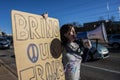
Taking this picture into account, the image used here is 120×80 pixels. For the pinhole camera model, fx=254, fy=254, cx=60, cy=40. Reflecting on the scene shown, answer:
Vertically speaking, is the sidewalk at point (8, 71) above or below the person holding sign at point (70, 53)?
below

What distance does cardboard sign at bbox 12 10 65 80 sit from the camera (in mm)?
3111

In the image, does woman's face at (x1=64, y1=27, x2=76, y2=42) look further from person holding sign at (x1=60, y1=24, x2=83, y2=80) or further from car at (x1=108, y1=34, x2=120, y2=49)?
car at (x1=108, y1=34, x2=120, y2=49)

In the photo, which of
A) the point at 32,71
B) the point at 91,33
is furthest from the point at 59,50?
the point at 91,33

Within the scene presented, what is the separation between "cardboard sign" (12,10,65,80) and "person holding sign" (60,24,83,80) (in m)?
0.08

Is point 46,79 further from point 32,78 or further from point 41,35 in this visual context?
point 41,35

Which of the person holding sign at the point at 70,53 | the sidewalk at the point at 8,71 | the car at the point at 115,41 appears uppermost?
the person holding sign at the point at 70,53

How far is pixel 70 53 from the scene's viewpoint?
3805mm

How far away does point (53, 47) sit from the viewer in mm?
3740

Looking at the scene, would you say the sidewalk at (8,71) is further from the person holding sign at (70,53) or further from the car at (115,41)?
the car at (115,41)

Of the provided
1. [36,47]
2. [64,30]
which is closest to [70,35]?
[64,30]

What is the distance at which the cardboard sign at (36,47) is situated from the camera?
311 cm

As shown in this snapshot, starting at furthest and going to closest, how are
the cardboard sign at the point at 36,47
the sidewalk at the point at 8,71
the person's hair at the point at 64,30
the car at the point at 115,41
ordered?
the car at the point at 115,41 → the sidewalk at the point at 8,71 → the person's hair at the point at 64,30 → the cardboard sign at the point at 36,47

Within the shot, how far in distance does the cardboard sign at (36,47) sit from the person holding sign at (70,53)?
0.08m

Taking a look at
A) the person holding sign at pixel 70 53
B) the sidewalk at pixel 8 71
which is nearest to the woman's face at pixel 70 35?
the person holding sign at pixel 70 53
